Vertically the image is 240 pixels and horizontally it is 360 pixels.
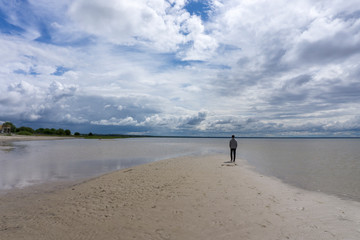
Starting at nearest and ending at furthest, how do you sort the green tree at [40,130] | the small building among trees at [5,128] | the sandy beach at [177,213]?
the sandy beach at [177,213] → the small building among trees at [5,128] → the green tree at [40,130]

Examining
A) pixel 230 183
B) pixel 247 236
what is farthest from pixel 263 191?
pixel 247 236

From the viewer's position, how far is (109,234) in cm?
629

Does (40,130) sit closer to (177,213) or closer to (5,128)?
(5,128)

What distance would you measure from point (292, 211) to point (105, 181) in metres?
10.7

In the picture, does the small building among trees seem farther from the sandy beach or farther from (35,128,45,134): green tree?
the sandy beach

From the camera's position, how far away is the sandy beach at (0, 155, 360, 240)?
6348 mm

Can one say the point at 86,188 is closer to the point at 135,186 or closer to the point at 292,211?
the point at 135,186

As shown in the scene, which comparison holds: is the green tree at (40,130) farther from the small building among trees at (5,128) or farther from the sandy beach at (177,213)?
the sandy beach at (177,213)

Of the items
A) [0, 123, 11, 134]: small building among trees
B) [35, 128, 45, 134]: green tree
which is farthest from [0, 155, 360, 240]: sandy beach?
[35, 128, 45, 134]: green tree

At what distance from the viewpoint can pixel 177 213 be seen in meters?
7.88

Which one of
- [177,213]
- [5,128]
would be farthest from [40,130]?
[177,213]

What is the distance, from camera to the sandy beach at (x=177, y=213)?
250 inches

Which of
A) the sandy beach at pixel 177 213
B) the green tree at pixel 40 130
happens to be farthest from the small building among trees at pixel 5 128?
the sandy beach at pixel 177 213

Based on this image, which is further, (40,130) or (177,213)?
(40,130)
